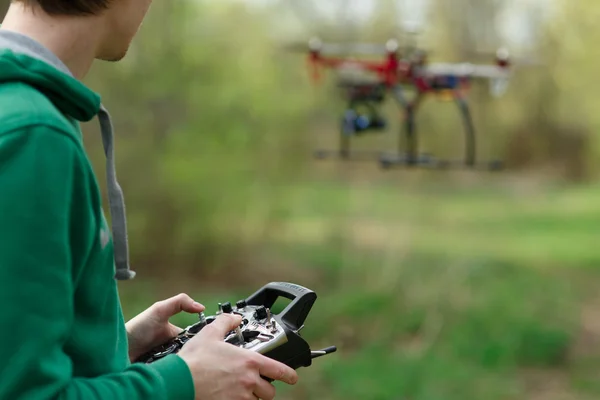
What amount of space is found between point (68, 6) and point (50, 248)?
0.49ft

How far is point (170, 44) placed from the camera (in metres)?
3.60

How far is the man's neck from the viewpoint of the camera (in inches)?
19.5

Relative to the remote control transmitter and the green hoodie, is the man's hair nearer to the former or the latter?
the green hoodie

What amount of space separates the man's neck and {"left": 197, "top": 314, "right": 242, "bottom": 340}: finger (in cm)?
18

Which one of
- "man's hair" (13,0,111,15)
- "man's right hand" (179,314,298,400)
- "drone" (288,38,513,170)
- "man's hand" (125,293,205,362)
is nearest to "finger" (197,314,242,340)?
"man's right hand" (179,314,298,400)

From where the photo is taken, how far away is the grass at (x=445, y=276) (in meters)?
3.34

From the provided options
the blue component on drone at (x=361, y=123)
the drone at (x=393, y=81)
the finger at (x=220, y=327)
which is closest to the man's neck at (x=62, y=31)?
the finger at (x=220, y=327)

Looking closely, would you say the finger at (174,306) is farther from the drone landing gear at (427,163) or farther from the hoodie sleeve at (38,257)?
the drone landing gear at (427,163)

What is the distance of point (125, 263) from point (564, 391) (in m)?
2.95

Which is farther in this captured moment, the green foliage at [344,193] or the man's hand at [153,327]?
the green foliage at [344,193]

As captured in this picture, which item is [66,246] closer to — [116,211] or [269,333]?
[116,211]

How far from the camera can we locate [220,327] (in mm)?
555

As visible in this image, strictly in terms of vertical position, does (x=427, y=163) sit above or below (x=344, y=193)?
above

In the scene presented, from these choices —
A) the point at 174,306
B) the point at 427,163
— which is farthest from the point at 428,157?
the point at 174,306
